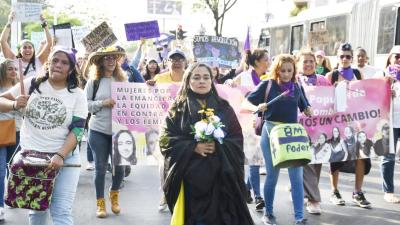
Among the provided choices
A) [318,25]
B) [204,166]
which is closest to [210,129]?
[204,166]

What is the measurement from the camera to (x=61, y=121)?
4180 millimetres

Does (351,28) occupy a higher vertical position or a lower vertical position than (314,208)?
higher

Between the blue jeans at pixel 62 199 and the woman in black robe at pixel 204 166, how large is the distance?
0.77 metres

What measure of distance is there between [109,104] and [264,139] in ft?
5.82

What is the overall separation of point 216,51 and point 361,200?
137 inches

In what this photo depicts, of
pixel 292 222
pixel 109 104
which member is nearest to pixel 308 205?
pixel 292 222

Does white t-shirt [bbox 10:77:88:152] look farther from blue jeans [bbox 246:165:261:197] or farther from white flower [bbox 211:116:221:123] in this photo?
blue jeans [bbox 246:165:261:197]

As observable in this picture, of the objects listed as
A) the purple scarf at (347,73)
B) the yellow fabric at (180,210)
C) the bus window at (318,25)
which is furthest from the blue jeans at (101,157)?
the bus window at (318,25)

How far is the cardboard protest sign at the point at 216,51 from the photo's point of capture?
344 inches

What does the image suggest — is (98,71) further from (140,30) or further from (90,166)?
(90,166)

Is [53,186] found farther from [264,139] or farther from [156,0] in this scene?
[156,0]

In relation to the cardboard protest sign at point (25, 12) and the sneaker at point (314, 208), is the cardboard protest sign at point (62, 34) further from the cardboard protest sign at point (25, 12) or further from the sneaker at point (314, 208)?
the sneaker at point (314, 208)

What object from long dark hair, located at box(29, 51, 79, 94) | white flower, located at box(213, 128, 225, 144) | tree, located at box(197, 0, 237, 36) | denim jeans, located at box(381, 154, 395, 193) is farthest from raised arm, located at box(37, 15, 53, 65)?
tree, located at box(197, 0, 237, 36)

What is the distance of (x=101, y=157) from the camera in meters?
6.12
